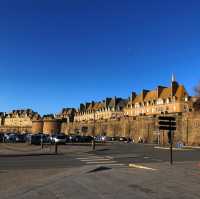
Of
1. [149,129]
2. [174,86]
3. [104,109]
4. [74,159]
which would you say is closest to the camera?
[74,159]

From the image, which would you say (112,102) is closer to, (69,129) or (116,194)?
(69,129)

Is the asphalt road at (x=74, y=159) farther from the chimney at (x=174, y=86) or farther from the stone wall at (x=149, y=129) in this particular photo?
the chimney at (x=174, y=86)

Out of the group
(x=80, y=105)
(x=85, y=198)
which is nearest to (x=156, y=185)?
(x=85, y=198)

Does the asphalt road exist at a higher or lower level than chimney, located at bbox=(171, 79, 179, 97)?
lower

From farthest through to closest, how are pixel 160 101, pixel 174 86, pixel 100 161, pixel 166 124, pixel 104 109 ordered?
pixel 104 109, pixel 160 101, pixel 174 86, pixel 100 161, pixel 166 124

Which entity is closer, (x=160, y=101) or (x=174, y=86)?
(x=174, y=86)

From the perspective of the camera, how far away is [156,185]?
13.1m

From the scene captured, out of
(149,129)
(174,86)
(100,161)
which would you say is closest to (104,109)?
(174,86)

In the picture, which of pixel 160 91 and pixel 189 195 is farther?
pixel 160 91

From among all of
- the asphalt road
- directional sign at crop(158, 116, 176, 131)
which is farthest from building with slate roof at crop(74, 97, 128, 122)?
directional sign at crop(158, 116, 176, 131)

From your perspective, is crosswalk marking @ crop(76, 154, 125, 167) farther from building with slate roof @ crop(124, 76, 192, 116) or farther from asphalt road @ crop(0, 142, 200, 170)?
building with slate roof @ crop(124, 76, 192, 116)

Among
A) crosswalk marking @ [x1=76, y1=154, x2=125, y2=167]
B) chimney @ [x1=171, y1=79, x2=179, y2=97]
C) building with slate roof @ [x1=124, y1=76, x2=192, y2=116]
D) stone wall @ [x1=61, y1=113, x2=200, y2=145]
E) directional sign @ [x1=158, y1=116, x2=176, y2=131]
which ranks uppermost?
chimney @ [x1=171, y1=79, x2=179, y2=97]

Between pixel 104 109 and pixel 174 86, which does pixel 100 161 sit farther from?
pixel 104 109

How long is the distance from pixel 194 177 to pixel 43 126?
138m
